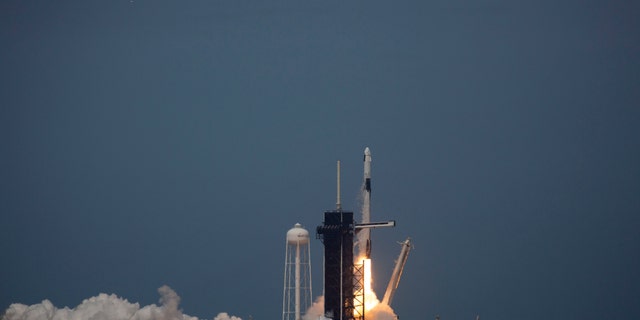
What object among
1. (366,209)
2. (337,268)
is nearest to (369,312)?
(337,268)

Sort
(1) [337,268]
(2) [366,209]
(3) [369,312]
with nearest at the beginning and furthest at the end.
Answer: (1) [337,268]
(3) [369,312]
(2) [366,209]

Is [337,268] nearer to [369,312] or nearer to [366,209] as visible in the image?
[369,312]

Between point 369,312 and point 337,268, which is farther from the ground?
point 337,268

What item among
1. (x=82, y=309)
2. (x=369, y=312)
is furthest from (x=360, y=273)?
(x=82, y=309)

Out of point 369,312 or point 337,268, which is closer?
point 337,268

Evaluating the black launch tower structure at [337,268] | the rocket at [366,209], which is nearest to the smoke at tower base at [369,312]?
the black launch tower structure at [337,268]

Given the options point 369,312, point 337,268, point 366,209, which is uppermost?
point 366,209

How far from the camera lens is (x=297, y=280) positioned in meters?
95.1

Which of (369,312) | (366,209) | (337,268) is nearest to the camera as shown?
(337,268)

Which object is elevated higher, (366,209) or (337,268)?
(366,209)

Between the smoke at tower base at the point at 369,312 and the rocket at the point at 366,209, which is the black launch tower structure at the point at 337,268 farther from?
the rocket at the point at 366,209

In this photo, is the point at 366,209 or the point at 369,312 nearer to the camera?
the point at 369,312

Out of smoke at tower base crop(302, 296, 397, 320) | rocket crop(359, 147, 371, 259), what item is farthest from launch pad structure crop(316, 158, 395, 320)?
rocket crop(359, 147, 371, 259)

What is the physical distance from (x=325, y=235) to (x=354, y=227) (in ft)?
7.50
